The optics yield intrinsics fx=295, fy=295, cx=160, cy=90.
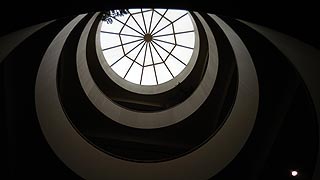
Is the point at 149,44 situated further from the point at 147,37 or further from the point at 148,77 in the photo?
the point at 148,77

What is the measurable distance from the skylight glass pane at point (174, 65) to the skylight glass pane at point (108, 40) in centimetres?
272

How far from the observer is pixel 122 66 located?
15227 mm

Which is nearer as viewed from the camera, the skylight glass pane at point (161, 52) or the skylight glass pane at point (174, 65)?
the skylight glass pane at point (161, 52)

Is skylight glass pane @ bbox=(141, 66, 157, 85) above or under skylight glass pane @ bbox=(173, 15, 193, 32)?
under

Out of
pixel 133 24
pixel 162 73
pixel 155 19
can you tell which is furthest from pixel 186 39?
pixel 133 24

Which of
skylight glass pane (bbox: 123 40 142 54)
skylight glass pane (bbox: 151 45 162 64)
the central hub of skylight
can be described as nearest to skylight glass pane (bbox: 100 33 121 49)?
skylight glass pane (bbox: 123 40 142 54)

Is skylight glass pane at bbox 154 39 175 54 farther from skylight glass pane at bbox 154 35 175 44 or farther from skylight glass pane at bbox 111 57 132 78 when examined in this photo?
skylight glass pane at bbox 111 57 132 78

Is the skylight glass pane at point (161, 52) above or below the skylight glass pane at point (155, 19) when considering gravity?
below

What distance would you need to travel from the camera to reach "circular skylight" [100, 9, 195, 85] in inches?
558

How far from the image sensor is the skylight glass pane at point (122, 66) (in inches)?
595

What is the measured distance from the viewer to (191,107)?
12945 mm

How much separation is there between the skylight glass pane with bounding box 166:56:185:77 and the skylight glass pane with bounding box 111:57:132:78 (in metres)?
2.03

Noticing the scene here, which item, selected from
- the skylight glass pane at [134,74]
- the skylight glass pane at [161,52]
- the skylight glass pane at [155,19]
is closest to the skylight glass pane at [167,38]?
the skylight glass pane at [161,52]

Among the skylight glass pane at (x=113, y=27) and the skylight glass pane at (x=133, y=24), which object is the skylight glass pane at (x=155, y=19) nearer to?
the skylight glass pane at (x=133, y=24)
